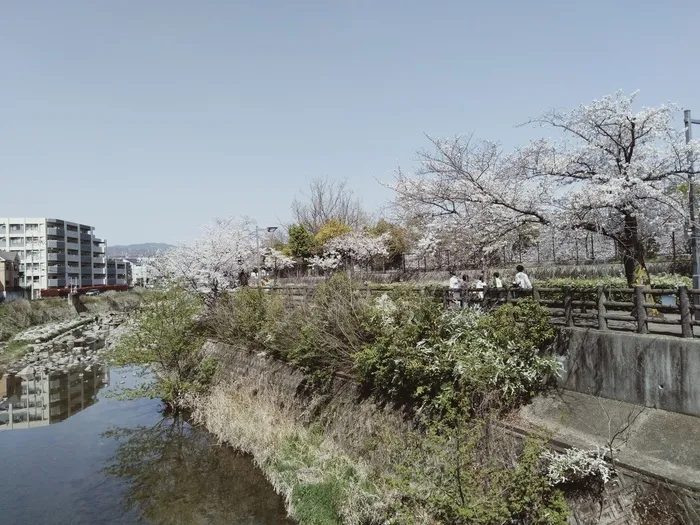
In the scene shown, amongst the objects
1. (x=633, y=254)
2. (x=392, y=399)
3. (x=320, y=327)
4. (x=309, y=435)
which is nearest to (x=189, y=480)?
(x=309, y=435)

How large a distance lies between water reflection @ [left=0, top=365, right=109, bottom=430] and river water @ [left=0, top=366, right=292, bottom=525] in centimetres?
14

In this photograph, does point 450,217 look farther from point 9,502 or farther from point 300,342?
point 9,502

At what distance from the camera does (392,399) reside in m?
12.8

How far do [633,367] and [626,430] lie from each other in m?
1.37

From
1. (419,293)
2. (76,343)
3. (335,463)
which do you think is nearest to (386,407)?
(335,463)

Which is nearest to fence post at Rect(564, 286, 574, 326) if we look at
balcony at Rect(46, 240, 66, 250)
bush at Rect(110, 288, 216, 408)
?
bush at Rect(110, 288, 216, 408)

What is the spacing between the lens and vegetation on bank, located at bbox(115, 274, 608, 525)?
813 centimetres

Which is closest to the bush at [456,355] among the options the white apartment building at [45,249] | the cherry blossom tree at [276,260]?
the cherry blossom tree at [276,260]

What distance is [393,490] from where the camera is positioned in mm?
9445

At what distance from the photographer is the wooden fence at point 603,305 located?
9.46m

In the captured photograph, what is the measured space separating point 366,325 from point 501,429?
4.82 meters

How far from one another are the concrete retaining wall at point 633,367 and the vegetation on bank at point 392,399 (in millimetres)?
499

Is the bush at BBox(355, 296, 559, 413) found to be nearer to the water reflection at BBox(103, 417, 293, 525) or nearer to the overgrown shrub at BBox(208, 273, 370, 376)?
the overgrown shrub at BBox(208, 273, 370, 376)

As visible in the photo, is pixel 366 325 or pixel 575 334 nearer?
pixel 575 334
